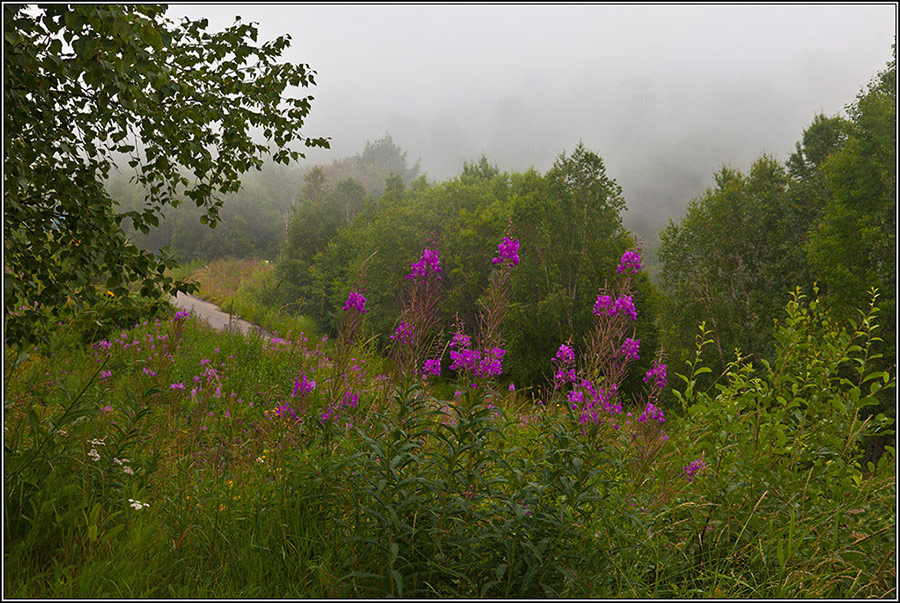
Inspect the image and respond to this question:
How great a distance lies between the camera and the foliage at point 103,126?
226 centimetres

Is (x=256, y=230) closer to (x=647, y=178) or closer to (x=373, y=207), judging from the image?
(x=373, y=207)

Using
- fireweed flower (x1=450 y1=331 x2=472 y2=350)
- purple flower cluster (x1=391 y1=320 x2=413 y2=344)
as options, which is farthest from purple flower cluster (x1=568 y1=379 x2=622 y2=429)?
purple flower cluster (x1=391 y1=320 x2=413 y2=344)

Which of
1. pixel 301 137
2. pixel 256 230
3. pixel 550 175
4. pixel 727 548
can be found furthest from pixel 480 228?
pixel 256 230

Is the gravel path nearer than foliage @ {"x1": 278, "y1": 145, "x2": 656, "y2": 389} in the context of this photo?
Yes

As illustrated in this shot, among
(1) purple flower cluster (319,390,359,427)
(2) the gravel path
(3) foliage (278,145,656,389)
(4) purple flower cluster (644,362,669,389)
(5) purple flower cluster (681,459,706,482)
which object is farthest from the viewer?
(3) foliage (278,145,656,389)

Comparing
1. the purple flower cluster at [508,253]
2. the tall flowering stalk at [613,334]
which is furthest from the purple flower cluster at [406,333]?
the tall flowering stalk at [613,334]

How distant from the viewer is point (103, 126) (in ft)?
10.6

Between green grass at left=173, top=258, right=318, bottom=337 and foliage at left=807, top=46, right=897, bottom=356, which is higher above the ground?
foliage at left=807, top=46, right=897, bottom=356

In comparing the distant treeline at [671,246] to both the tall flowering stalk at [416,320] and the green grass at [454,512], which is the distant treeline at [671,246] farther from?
the tall flowering stalk at [416,320]

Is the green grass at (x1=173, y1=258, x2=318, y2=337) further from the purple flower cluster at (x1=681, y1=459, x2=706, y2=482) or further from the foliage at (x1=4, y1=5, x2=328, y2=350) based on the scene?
the purple flower cluster at (x1=681, y1=459, x2=706, y2=482)

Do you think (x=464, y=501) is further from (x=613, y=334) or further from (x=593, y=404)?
(x=613, y=334)

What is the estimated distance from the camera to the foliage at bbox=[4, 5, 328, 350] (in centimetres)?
226

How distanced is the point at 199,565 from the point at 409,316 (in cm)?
155

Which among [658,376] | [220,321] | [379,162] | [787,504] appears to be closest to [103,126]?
[658,376]
